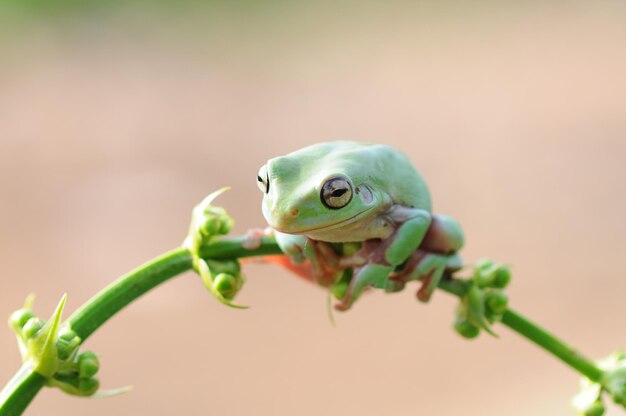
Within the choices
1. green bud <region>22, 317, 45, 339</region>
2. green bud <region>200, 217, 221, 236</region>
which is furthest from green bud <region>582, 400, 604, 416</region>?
green bud <region>22, 317, 45, 339</region>

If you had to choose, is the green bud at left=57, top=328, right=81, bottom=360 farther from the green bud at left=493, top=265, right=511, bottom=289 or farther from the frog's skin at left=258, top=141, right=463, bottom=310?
the green bud at left=493, top=265, right=511, bottom=289

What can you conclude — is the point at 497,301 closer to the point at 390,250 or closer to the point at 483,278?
the point at 483,278

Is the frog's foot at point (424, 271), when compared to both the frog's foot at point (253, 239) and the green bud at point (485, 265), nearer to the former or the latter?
the green bud at point (485, 265)

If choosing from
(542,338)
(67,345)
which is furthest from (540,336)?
(67,345)

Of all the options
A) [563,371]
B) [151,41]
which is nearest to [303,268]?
[563,371]

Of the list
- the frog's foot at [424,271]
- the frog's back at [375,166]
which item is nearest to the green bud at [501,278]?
the frog's foot at [424,271]

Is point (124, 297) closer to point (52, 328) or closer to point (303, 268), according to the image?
point (52, 328)
